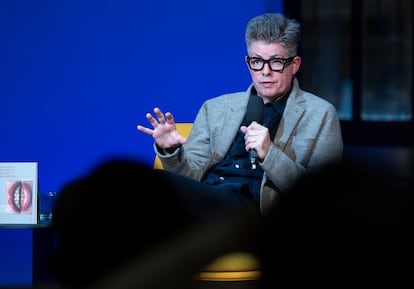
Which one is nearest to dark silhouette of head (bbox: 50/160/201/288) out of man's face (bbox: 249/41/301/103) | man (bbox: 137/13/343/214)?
man (bbox: 137/13/343/214)

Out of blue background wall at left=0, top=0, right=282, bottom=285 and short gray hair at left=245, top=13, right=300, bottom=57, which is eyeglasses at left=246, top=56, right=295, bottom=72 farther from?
blue background wall at left=0, top=0, right=282, bottom=285

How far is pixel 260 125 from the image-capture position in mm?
3328

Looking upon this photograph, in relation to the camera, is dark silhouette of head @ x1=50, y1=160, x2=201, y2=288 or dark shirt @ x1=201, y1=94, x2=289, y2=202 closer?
dark silhouette of head @ x1=50, y1=160, x2=201, y2=288

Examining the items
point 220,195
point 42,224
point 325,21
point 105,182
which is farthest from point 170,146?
point 325,21

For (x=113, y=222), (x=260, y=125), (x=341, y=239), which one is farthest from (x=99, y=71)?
(x=341, y=239)

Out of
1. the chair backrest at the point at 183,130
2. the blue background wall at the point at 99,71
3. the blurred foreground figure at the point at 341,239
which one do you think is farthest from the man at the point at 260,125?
the blurred foreground figure at the point at 341,239

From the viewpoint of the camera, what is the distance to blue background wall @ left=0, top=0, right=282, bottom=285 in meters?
4.12

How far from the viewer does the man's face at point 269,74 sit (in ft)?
11.8

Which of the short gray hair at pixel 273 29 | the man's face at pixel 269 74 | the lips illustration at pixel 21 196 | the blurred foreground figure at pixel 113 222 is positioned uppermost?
the short gray hair at pixel 273 29

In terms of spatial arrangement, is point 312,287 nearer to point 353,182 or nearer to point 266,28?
point 353,182

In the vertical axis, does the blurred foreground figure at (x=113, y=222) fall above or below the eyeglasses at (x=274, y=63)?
below

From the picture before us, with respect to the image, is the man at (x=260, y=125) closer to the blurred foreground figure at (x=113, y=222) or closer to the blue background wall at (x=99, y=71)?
the blue background wall at (x=99, y=71)

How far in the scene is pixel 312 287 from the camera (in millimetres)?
461

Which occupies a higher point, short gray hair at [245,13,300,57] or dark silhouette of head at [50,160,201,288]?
short gray hair at [245,13,300,57]
